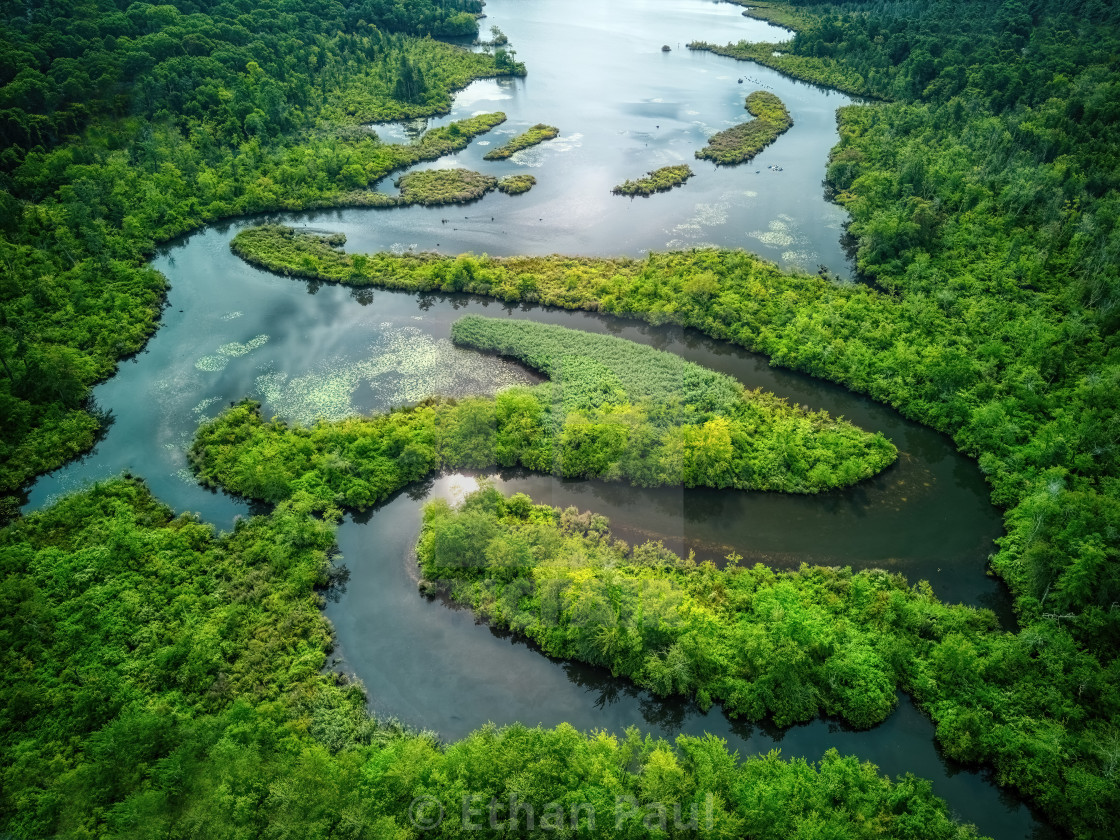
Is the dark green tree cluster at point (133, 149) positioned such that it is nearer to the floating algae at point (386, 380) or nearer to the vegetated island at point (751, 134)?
the floating algae at point (386, 380)

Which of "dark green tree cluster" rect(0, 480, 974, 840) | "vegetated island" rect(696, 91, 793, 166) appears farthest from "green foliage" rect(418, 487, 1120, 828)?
"vegetated island" rect(696, 91, 793, 166)

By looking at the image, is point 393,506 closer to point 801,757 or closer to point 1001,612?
point 801,757

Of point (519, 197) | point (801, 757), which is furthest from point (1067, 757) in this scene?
point (519, 197)

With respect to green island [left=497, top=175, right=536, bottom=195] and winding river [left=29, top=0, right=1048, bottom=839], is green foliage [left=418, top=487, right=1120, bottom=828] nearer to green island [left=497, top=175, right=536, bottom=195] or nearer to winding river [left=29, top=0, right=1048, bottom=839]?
winding river [left=29, top=0, right=1048, bottom=839]

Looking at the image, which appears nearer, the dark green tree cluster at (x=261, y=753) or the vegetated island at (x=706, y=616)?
the dark green tree cluster at (x=261, y=753)

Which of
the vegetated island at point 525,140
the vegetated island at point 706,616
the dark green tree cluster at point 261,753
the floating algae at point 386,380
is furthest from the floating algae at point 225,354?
the vegetated island at point 525,140

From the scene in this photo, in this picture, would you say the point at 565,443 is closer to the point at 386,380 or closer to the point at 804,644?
the point at 386,380
